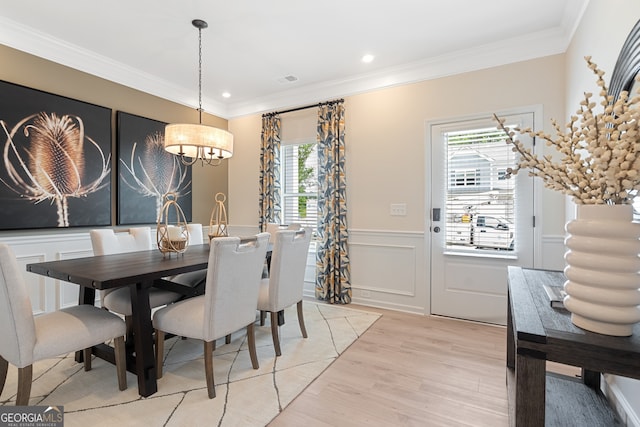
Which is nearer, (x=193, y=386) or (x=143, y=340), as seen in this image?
(x=143, y=340)

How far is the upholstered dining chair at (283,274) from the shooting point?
2475 millimetres

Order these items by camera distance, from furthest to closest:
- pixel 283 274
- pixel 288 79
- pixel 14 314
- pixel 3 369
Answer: pixel 288 79 → pixel 283 274 → pixel 3 369 → pixel 14 314

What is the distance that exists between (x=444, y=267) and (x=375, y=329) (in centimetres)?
105

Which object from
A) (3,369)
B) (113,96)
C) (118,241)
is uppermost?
(113,96)

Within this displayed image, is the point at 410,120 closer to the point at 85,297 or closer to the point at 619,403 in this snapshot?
the point at 619,403

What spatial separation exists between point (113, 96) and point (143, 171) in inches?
34.9

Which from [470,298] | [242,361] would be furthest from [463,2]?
[242,361]

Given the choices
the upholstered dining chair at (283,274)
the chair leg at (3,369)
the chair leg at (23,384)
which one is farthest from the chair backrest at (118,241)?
the upholstered dining chair at (283,274)

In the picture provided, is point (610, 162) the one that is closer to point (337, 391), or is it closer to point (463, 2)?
point (337, 391)

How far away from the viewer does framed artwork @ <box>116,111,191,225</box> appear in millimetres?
3662

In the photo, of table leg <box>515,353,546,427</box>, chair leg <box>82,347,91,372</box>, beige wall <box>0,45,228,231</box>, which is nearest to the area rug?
chair leg <box>82,347,91,372</box>

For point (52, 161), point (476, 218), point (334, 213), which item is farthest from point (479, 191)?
point (52, 161)

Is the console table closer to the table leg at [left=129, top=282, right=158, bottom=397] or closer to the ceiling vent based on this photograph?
the table leg at [left=129, top=282, right=158, bottom=397]

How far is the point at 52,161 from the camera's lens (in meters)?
3.09
